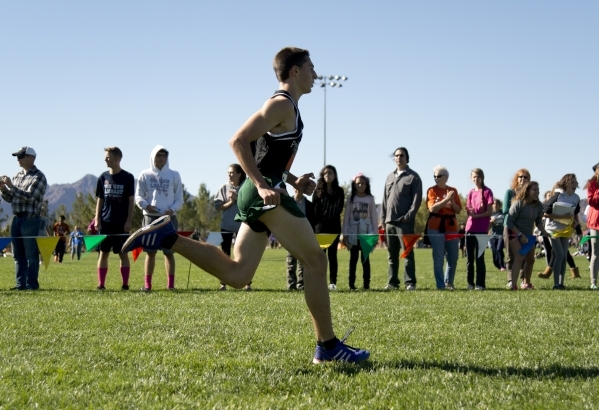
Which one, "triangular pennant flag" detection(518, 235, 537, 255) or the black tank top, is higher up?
the black tank top

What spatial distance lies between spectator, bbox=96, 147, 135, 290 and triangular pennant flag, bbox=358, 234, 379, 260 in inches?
152

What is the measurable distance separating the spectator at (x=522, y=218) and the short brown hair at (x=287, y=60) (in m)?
8.41

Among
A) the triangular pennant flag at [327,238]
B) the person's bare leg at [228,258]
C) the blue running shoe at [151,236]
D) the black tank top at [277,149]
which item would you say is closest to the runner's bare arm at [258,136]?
the black tank top at [277,149]

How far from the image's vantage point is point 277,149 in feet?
16.7

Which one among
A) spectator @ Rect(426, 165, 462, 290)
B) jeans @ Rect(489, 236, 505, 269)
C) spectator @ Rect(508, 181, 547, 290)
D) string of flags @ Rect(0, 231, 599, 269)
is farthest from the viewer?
jeans @ Rect(489, 236, 505, 269)

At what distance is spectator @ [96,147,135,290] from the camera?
38.6ft

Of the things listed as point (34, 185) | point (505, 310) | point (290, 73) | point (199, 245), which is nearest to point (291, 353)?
point (199, 245)

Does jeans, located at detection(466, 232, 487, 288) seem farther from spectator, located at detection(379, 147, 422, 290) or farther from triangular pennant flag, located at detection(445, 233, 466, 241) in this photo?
spectator, located at detection(379, 147, 422, 290)

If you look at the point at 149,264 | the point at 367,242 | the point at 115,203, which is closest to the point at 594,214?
the point at 367,242

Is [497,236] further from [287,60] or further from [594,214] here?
[287,60]

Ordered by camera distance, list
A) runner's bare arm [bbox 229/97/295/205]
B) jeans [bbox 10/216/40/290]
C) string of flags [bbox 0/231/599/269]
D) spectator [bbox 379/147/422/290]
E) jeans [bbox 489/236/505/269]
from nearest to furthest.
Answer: runner's bare arm [bbox 229/97/295/205] < jeans [bbox 10/216/40/290] < string of flags [bbox 0/231/599/269] < spectator [bbox 379/147/422/290] < jeans [bbox 489/236/505/269]

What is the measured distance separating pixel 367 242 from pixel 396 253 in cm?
52

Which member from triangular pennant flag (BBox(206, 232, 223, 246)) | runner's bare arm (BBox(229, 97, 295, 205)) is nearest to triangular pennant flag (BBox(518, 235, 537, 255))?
triangular pennant flag (BBox(206, 232, 223, 246))

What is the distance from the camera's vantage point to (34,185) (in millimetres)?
11859
